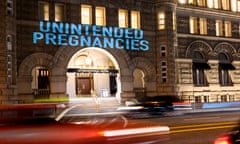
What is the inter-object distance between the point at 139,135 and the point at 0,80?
24719 millimetres

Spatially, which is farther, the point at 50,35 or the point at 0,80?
the point at 50,35

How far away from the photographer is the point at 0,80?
28375 millimetres

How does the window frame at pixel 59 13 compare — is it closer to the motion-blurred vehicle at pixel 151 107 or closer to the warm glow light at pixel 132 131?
the motion-blurred vehicle at pixel 151 107

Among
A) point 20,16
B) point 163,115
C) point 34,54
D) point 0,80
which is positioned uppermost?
point 20,16

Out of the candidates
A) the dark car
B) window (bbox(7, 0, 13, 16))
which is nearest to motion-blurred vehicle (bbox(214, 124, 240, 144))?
the dark car

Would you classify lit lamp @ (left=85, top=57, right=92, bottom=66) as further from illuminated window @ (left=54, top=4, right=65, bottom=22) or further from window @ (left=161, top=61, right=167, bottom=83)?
window @ (left=161, top=61, right=167, bottom=83)

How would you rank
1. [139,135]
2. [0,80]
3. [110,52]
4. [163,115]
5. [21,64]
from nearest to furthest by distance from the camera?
[139,135] → [163,115] → [0,80] → [21,64] → [110,52]

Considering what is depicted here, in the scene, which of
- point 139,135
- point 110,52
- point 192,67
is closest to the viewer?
point 139,135

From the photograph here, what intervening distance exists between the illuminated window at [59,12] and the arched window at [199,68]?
14055 millimetres

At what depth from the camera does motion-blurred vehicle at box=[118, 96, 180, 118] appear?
2503 cm

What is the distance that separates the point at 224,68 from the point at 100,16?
15.0m

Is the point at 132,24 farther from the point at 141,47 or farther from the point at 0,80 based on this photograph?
the point at 0,80

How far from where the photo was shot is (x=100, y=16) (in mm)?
35000

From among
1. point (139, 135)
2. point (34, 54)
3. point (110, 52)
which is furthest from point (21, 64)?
point (139, 135)
